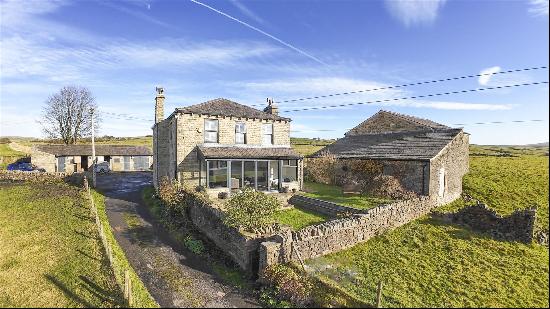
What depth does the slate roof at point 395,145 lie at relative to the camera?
76.4ft

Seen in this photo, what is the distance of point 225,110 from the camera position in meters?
25.9

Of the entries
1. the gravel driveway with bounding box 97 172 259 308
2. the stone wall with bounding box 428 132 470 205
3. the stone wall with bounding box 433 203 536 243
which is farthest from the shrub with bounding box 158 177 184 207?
the stone wall with bounding box 428 132 470 205

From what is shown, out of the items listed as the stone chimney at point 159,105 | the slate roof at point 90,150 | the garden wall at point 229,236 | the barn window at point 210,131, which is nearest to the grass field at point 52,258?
the garden wall at point 229,236

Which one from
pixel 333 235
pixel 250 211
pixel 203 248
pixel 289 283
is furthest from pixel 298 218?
pixel 289 283

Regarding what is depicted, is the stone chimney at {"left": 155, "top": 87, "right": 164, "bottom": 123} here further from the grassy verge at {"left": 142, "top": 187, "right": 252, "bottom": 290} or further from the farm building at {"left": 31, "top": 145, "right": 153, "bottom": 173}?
the farm building at {"left": 31, "top": 145, "right": 153, "bottom": 173}

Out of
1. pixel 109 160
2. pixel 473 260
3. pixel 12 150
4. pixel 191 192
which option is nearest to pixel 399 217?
pixel 473 260


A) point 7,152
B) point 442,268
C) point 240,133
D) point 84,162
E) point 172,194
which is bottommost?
point 442,268

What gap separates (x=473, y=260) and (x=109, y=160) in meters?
49.1

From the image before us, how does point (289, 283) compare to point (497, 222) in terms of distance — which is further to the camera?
point (497, 222)

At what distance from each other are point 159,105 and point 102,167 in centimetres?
2267

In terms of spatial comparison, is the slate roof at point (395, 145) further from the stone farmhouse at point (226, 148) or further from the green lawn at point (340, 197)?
the stone farmhouse at point (226, 148)

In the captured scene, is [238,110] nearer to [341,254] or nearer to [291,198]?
[291,198]

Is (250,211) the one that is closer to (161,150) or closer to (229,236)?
(229,236)

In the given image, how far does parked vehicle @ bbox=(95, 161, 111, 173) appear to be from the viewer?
44000 mm
